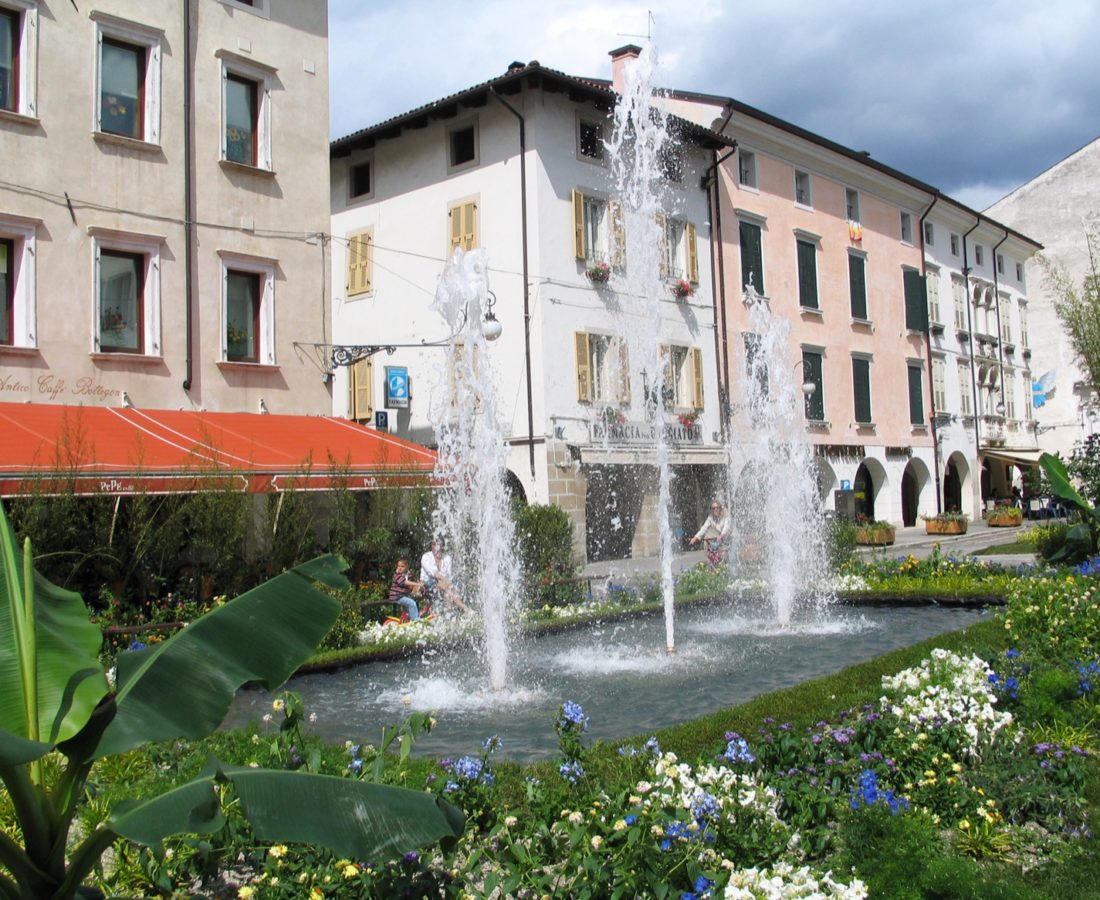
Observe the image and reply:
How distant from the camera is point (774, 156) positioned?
32906mm

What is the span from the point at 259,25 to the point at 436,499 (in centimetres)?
942

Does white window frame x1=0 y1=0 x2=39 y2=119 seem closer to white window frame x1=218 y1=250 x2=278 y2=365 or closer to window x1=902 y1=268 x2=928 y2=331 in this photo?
white window frame x1=218 y1=250 x2=278 y2=365

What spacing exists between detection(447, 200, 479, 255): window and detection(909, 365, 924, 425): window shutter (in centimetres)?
2107

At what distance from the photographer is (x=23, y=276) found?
1514 cm

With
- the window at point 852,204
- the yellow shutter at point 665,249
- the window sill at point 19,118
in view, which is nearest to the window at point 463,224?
the yellow shutter at point 665,249

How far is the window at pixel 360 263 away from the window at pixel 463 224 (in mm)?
2995

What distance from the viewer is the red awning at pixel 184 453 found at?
1230 cm

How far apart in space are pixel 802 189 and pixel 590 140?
11069 millimetres

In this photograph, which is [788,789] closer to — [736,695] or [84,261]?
[736,695]

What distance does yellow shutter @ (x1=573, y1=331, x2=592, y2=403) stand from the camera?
2511cm

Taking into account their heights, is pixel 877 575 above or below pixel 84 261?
below

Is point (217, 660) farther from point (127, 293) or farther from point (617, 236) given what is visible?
point (617, 236)

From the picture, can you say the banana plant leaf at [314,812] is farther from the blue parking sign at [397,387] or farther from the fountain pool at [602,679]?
the blue parking sign at [397,387]

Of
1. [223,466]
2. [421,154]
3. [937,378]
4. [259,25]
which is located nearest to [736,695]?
[223,466]
